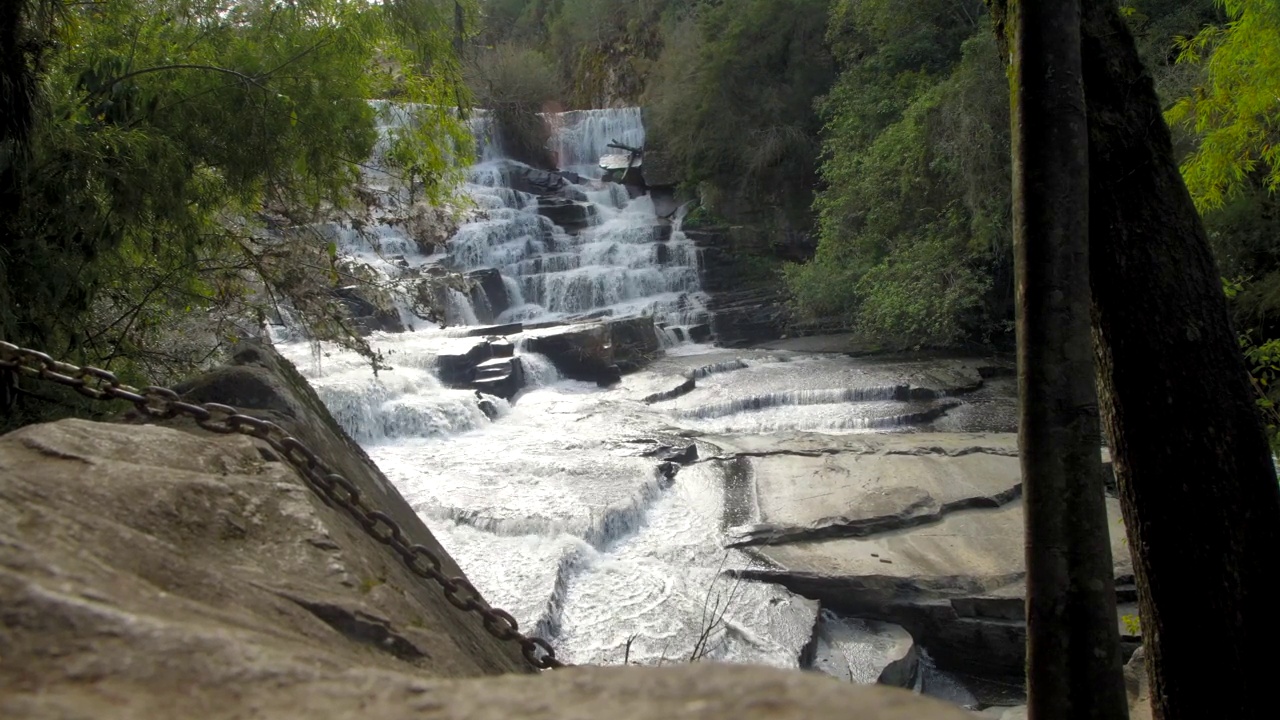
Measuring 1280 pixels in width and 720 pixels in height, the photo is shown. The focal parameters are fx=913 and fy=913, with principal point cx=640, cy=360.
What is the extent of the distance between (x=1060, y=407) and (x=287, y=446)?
2.19 m

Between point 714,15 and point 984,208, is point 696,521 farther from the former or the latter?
point 714,15

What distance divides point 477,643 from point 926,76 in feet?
65.2

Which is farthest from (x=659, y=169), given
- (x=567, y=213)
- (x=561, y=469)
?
(x=561, y=469)

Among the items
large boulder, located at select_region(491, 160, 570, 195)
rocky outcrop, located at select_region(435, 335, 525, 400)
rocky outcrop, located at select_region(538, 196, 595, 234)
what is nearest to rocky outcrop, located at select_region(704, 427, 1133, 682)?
rocky outcrop, located at select_region(435, 335, 525, 400)

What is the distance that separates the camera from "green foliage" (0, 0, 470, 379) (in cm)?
446

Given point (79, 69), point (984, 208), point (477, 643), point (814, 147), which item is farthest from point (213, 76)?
point (814, 147)

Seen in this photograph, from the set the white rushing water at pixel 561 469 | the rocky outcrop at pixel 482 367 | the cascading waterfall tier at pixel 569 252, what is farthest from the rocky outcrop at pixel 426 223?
the cascading waterfall tier at pixel 569 252

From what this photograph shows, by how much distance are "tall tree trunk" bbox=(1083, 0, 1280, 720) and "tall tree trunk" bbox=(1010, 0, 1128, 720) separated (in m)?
0.40

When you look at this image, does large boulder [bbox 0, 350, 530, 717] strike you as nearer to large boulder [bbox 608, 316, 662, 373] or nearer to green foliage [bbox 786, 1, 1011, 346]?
large boulder [bbox 608, 316, 662, 373]

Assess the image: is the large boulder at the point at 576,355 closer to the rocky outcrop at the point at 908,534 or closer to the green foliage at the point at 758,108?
the rocky outcrop at the point at 908,534

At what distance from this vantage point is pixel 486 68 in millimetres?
28328

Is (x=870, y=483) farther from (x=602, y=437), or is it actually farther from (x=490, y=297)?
(x=490, y=297)

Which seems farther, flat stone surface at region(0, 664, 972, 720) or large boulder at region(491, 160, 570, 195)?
large boulder at region(491, 160, 570, 195)

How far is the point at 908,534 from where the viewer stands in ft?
27.1
